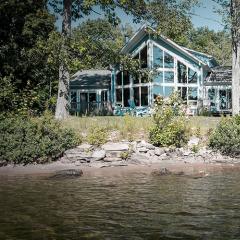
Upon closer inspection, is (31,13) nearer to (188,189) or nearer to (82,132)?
(82,132)

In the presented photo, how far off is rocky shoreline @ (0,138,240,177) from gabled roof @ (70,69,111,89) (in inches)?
830

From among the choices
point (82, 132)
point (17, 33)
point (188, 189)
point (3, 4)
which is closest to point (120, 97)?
point (17, 33)

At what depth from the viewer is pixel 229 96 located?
37719 mm

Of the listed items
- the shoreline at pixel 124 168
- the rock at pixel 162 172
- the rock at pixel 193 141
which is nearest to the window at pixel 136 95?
the rock at pixel 193 141

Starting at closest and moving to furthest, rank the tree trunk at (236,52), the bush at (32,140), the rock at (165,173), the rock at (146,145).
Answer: the rock at (165,173), the bush at (32,140), the rock at (146,145), the tree trunk at (236,52)

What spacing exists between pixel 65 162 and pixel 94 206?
8.70 metres

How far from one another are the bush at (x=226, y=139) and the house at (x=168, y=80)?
14879mm

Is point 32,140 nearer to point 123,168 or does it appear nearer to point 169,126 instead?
point 123,168

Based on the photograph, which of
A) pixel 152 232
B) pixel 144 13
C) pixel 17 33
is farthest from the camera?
pixel 17 33

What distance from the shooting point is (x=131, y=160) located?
19.5 m

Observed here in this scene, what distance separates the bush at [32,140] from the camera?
18.8 meters

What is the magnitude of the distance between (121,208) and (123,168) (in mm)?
8009

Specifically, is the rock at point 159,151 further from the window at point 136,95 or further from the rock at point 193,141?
the window at point 136,95

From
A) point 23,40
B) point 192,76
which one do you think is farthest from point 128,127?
point 192,76
